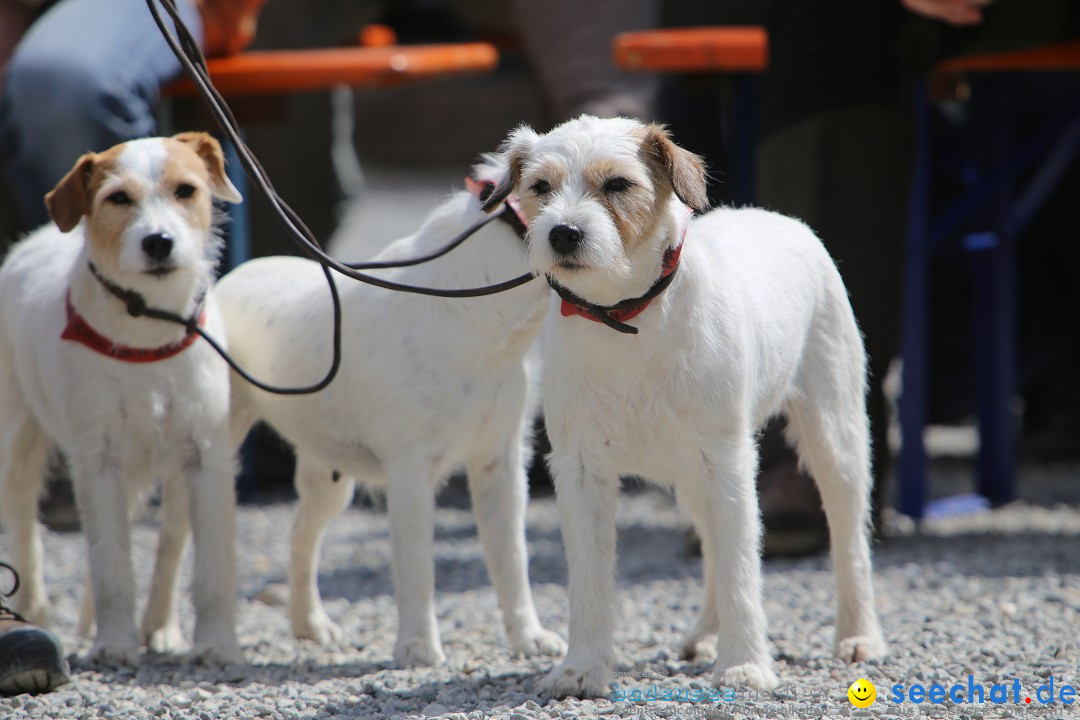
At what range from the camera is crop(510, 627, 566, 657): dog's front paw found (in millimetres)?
4152

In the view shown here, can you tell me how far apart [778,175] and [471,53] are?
2.29m

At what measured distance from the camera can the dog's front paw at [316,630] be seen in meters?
4.59

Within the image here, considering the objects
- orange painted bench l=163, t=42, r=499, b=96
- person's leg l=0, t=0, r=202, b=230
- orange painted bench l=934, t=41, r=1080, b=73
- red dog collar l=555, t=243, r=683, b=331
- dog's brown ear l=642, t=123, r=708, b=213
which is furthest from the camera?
orange painted bench l=163, t=42, r=499, b=96

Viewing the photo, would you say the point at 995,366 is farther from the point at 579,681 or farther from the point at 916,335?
the point at 579,681

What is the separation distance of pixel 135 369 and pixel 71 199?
555 millimetres

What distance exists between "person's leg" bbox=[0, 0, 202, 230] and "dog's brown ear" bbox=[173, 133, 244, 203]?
3.78 ft

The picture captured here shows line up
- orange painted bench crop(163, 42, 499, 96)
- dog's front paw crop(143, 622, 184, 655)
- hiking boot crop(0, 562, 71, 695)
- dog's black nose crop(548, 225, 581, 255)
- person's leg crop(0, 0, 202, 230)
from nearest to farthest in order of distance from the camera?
dog's black nose crop(548, 225, 581, 255)
hiking boot crop(0, 562, 71, 695)
dog's front paw crop(143, 622, 184, 655)
person's leg crop(0, 0, 202, 230)
orange painted bench crop(163, 42, 499, 96)

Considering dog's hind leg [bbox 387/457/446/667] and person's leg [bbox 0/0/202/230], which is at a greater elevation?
person's leg [bbox 0/0/202/230]

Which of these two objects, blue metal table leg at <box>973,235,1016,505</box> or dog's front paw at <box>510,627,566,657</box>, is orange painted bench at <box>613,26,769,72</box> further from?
dog's front paw at <box>510,627,566,657</box>

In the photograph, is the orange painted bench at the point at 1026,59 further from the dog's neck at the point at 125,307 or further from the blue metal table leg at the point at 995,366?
the dog's neck at the point at 125,307

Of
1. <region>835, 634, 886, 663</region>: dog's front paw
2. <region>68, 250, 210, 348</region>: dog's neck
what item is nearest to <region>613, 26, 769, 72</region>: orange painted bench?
<region>68, 250, 210, 348</region>: dog's neck

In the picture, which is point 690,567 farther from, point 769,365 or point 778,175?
point 769,365

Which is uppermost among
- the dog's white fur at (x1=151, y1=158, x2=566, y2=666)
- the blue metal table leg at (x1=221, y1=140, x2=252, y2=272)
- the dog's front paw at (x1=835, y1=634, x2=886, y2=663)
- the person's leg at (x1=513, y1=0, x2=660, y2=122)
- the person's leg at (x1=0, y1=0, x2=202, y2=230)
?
the person's leg at (x1=513, y1=0, x2=660, y2=122)

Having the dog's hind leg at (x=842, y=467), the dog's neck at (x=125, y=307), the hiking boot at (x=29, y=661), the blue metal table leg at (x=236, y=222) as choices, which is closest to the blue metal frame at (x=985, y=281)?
the dog's hind leg at (x=842, y=467)
